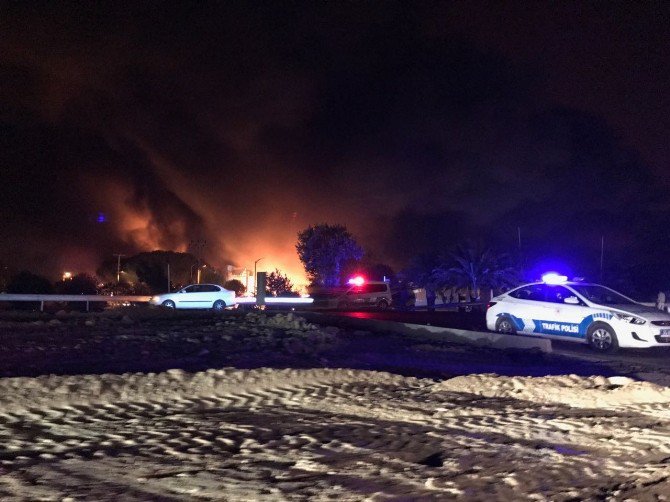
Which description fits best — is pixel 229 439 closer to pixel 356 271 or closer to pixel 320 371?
pixel 320 371

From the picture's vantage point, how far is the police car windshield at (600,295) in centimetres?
1723

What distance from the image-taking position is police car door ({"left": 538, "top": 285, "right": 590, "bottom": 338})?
1722cm

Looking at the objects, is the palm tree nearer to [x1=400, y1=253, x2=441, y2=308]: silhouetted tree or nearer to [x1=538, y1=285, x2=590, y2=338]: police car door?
[x1=400, y1=253, x2=441, y2=308]: silhouetted tree

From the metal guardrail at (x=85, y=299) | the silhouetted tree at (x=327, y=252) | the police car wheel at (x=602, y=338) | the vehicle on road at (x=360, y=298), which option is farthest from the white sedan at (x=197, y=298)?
the silhouetted tree at (x=327, y=252)

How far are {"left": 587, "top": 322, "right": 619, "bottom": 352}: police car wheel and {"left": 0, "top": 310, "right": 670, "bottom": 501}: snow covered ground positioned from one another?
2.38 meters

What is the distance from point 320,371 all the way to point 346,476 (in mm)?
5619

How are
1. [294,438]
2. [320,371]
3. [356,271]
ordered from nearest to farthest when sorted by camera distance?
[294,438] → [320,371] → [356,271]

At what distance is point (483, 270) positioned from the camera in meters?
58.2

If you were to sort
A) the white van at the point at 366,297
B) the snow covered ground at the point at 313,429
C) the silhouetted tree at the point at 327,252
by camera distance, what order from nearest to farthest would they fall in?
the snow covered ground at the point at 313,429
the white van at the point at 366,297
the silhouetted tree at the point at 327,252

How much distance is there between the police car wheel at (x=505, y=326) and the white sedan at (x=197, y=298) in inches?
875

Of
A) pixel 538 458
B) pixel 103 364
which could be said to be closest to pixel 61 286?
pixel 103 364

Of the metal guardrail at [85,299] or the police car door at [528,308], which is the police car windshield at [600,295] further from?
the metal guardrail at [85,299]

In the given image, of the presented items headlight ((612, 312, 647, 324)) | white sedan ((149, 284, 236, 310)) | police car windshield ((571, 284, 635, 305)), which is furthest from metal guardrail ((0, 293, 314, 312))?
headlight ((612, 312, 647, 324))

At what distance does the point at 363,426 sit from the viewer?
25.9ft
